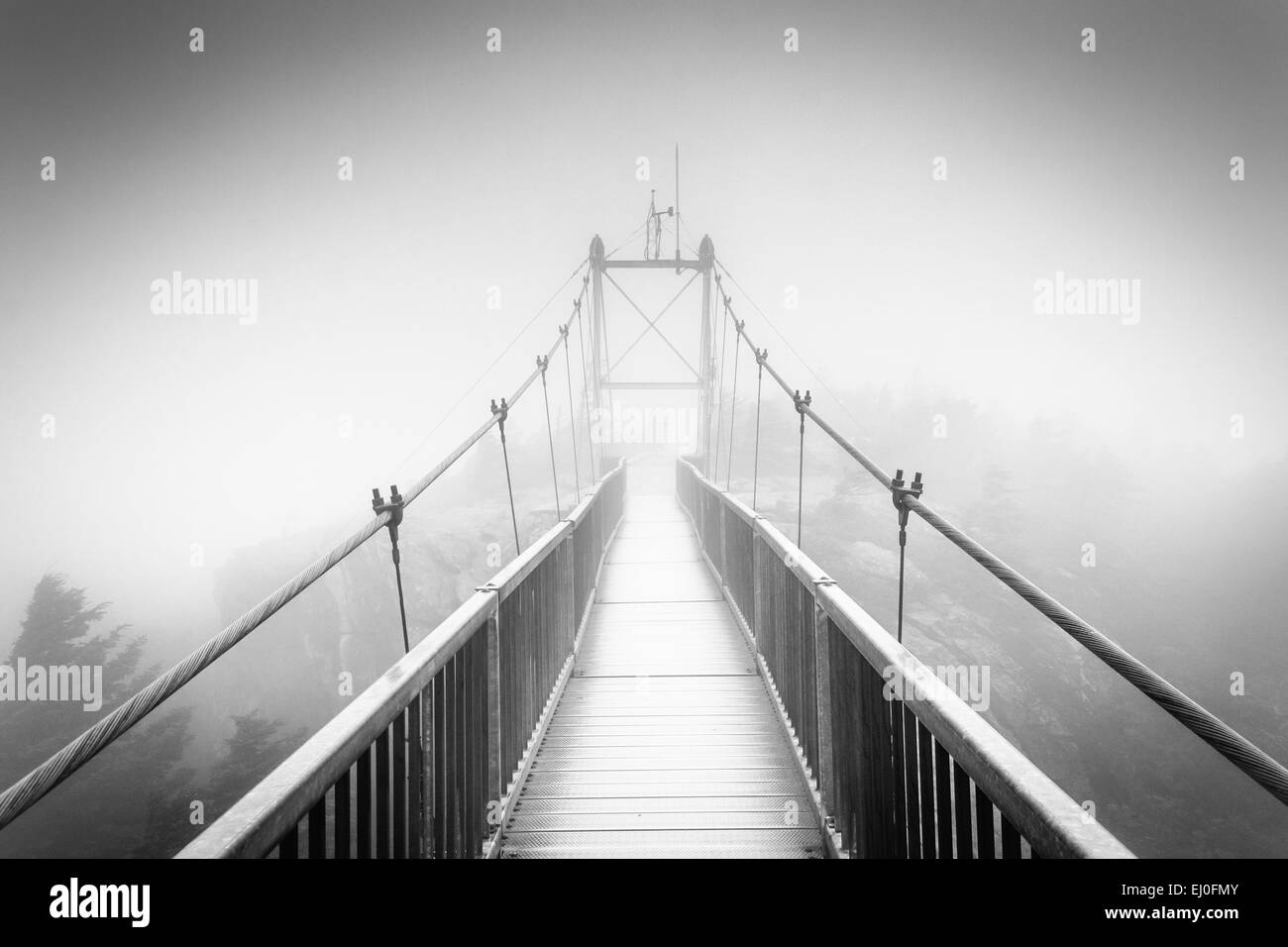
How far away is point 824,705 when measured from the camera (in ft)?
10.2

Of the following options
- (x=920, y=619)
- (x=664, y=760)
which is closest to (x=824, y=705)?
(x=664, y=760)

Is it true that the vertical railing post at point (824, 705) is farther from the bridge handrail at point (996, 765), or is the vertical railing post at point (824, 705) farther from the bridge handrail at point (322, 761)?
the bridge handrail at point (322, 761)

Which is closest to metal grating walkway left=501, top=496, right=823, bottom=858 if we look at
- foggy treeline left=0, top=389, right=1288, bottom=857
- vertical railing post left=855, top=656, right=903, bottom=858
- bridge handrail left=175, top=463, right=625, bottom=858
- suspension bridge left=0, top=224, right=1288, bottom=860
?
suspension bridge left=0, top=224, right=1288, bottom=860

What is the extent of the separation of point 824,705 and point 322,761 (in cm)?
235

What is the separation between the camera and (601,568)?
372 inches

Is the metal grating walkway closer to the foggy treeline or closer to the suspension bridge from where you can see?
the suspension bridge

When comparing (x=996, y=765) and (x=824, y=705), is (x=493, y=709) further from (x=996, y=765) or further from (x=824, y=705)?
(x=996, y=765)

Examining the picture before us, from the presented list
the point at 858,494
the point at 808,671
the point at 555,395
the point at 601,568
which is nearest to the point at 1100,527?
the point at 858,494

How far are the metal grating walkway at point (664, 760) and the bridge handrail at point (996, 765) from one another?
4.65 ft

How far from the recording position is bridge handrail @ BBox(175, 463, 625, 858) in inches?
48.3

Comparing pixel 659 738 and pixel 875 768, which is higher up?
pixel 875 768

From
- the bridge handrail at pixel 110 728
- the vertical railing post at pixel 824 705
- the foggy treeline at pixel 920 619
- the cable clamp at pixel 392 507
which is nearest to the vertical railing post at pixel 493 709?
the cable clamp at pixel 392 507

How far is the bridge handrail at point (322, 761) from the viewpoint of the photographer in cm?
123
